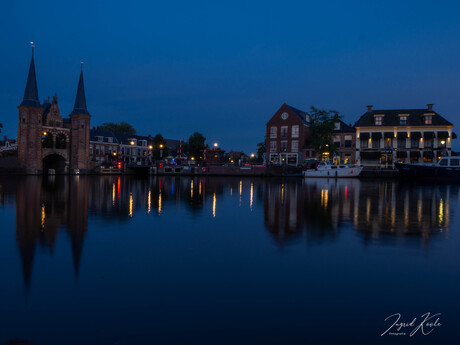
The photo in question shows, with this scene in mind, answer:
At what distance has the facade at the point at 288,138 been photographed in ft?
229

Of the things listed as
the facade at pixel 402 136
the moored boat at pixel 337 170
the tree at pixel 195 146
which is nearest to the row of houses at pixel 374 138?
the facade at pixel 402 136

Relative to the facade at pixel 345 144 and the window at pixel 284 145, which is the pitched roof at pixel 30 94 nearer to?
the window at pixel 284 145

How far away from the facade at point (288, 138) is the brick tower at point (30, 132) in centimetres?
4564

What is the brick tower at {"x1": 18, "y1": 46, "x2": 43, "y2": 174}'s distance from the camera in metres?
61.2

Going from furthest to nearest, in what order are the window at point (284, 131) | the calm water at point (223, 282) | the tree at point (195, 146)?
the tree at point (195, 146) → the window at point (284, 131) → the calm water at point (223, 282)

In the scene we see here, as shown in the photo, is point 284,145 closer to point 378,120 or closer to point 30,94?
point 378,120

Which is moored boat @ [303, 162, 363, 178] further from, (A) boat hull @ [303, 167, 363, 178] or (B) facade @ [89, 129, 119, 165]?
(B) facade @ [89, 129, 119, 165]

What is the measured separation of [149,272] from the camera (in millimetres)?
6602

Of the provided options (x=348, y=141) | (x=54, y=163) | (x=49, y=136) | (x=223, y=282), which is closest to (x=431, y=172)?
(x=348, y=141)

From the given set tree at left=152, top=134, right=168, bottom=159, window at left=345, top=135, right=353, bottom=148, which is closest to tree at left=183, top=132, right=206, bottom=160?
tree at left=152, top=134, right=168, bottom=159

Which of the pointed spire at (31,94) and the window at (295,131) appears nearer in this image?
the pointed spire at (31,94)

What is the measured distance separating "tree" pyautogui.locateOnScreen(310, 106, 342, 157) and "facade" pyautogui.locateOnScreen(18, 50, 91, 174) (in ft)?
151

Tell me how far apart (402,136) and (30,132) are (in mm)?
70528

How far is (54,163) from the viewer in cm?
7156
